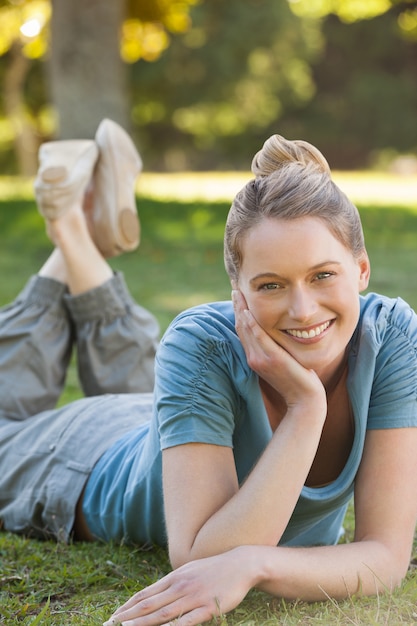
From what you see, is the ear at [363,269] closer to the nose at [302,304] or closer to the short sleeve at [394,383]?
the short sleeve at [394,383]

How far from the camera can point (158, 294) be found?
732cm

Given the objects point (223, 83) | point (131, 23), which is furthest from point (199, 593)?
point (223, 83)

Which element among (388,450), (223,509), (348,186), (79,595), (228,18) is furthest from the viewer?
(228,18)

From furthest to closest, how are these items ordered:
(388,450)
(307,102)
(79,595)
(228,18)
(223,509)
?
(307,102) < (228,18) < (79,595) < (388,450) < (223,509)

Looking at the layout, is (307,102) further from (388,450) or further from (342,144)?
(388,450)

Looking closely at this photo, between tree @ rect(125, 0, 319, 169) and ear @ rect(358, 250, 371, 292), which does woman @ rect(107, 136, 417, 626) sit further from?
tree @ rect(125, 0, 319, 169)

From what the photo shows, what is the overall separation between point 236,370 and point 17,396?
1.76m

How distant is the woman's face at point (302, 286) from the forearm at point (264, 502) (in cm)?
23

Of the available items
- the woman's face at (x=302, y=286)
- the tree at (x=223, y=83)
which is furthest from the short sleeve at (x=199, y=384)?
the tree at (x=223, y=83)

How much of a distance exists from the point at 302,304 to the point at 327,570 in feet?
2.10

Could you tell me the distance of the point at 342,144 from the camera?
32.7 meters

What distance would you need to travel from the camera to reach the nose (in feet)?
7.54

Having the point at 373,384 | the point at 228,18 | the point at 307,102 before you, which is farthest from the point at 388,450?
the point at 307,102

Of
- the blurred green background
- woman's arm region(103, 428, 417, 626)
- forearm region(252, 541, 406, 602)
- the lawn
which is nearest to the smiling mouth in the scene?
woman's arm region(103, 428, 417, 626)
